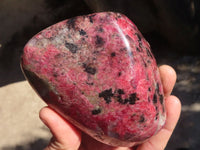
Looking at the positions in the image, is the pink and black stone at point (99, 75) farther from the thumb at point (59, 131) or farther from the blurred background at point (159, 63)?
the blurred background at point (159, 63)

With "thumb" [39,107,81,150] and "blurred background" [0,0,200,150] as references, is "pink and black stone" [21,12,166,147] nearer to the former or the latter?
"thumb" [39,107,81,150]

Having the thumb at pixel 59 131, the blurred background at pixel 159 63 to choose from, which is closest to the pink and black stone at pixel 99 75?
the thumb at pixel 59 131

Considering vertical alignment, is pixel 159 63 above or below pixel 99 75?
below

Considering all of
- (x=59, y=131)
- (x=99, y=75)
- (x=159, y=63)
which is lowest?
(x=159, y=63)

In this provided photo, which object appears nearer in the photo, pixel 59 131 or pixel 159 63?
pixel 59 131

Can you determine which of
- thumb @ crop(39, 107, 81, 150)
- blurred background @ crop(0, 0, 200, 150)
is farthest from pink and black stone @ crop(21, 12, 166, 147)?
blurred background @ crop(0, 0, 200, 150)

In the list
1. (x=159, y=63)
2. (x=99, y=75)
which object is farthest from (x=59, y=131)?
(x=159, y=63)

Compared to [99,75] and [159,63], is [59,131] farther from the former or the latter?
[159,63]
